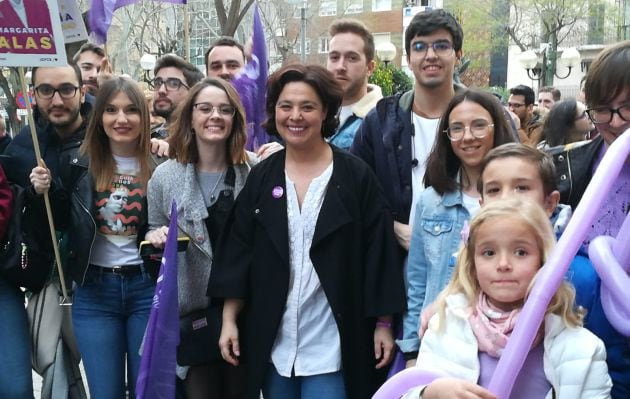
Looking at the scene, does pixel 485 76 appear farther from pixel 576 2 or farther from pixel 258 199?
pixel 258 199

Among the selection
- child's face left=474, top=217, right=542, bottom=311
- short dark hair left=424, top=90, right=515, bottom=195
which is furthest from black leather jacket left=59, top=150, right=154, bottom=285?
child's face left=474, top=217, right=542, bottom=311

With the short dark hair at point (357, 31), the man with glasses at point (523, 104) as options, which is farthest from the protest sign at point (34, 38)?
the man with glasses at point (523, 104)

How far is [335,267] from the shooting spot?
305cm

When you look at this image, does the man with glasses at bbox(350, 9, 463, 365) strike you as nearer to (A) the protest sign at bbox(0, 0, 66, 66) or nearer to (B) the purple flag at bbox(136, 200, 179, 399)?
(B) the purple flag at bbox(136, 200, 179, 399)

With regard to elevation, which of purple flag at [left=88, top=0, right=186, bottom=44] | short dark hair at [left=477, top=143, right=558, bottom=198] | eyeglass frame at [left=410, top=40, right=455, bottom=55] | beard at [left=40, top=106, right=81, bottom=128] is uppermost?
purple flag at [left=88, top=0, right=186, bottom=44]

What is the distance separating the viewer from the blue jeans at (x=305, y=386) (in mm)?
3080

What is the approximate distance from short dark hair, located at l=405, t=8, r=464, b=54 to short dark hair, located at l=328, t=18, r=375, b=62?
2.83 feet

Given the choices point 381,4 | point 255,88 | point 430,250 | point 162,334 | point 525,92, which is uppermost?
point 381,4

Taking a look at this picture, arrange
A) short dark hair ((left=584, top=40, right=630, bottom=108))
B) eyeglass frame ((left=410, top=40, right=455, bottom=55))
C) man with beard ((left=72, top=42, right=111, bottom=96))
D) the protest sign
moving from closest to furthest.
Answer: short dark hair ((left=584, top=40, right=630, bottom=108)), eyeglass frame ((left=410, top=40, right=455, bottom=55)), the protest sign, man with beard ((left=72, top=42, right=111, bottom=96))

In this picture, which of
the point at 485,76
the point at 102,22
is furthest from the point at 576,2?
the point at 102,22

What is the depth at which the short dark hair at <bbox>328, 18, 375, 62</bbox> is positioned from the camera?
4566 millimetres

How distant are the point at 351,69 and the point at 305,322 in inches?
78.4

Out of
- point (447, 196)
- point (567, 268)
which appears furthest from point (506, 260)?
point (447, 196)

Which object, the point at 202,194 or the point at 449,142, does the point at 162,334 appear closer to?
the point at 202,194
